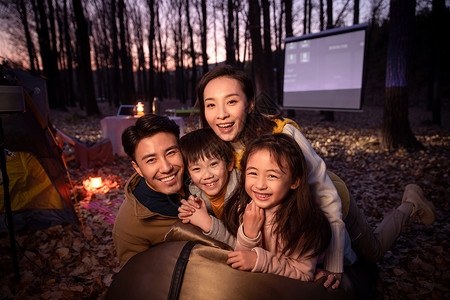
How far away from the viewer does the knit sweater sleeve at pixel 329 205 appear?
1945mm

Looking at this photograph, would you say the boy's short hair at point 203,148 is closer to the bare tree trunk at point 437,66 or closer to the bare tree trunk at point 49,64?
the bare tree trunk at point 437,66

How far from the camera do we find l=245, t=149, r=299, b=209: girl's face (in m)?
1.70

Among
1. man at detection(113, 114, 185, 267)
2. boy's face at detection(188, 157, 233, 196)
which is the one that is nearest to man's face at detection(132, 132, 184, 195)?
man at detection(113, 114, 185, 267)

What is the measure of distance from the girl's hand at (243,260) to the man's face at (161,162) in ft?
2.61

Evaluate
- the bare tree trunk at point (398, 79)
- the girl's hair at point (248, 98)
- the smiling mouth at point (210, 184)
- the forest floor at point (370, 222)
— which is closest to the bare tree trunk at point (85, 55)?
the forest floor at point (370, 222)

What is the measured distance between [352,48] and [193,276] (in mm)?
9609

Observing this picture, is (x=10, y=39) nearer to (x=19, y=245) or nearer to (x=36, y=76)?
(x=36, y=76)

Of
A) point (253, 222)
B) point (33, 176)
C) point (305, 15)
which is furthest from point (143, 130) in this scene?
point (305, 15)

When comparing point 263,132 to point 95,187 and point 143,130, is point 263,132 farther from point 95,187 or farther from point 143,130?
point 95,187

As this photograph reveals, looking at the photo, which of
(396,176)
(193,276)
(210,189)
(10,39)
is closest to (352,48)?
(396,176)

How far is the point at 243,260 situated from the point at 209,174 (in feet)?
2.46

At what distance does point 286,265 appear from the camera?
170cm

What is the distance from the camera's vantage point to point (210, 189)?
2.15 m

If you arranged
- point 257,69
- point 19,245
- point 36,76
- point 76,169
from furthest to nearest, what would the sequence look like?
1. point 257,69
2. point 76,169
3. point 36,76
4. point 19,245
